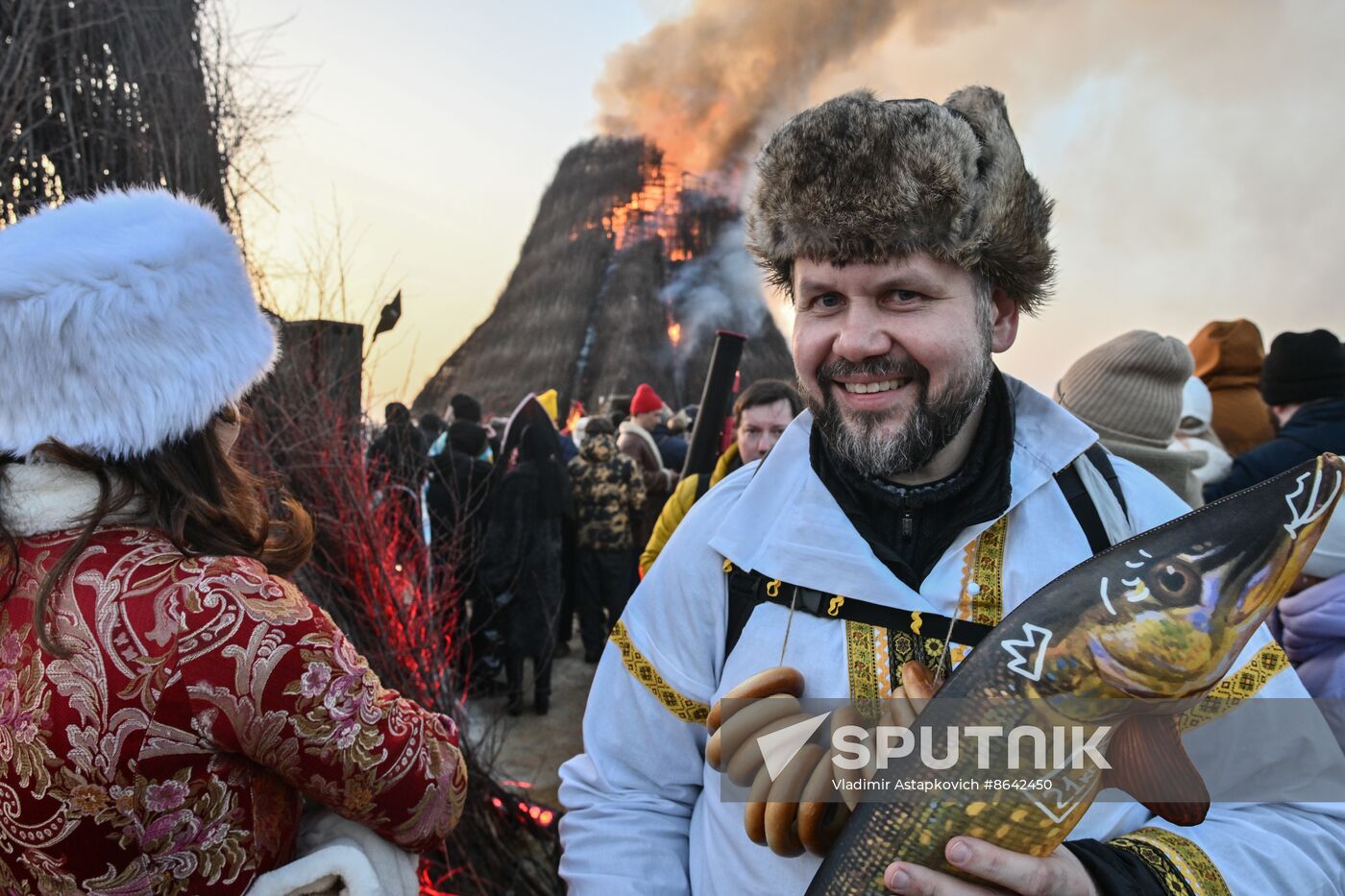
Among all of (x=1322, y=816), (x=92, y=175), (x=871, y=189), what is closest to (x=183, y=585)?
(x=871, y=189)

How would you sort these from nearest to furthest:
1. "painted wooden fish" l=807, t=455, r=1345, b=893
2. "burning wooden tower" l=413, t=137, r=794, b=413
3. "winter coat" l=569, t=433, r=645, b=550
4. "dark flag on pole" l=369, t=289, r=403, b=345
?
"painted wooden fish" l=807, t=455, r=1345, b=893 → "dark flag on pole" l=369, t=289, r=403, b=345 → "winter coat" l=569, t=433, r=645, b=550 → "burning wooden tower" l=413, t=137, r=794, b=413

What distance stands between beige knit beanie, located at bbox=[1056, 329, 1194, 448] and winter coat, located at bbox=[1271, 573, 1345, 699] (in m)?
0.58

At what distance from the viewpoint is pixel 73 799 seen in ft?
3.56

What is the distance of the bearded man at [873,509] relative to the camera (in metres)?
1.17

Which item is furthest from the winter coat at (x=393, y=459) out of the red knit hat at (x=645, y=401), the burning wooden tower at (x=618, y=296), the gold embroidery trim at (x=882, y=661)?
the burning wooden tower at (x=618, y=296)

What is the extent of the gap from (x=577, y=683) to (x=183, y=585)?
4887 mm

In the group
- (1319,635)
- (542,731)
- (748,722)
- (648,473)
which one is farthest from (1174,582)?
(648,473)

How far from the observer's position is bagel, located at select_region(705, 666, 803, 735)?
1.12 metres

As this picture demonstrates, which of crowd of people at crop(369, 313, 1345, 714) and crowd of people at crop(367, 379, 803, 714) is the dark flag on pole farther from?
crowd of people at crop(367, 379, 803, 714)

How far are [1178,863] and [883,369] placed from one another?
0.75 meters

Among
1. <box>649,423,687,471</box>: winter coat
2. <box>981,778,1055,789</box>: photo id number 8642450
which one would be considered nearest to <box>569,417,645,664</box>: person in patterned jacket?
<box>649,423,687,471</box>: winter coat

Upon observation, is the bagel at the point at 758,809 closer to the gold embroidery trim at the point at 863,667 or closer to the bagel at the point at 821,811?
the bagel at the point at 821,811

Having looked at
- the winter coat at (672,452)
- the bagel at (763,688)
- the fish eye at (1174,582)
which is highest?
the fish eye at (1174,582)

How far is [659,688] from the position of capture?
1306mm
